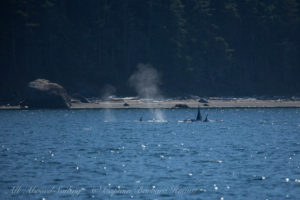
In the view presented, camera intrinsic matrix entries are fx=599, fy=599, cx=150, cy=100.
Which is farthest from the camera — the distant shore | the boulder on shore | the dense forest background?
the dense forest background

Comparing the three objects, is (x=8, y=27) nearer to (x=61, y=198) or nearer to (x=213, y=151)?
(x=213, y=151)

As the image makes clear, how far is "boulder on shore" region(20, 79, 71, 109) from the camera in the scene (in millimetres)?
83875

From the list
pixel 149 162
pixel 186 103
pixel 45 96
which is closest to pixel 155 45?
pixel 186 103

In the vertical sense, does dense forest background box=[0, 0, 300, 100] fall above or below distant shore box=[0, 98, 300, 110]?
above

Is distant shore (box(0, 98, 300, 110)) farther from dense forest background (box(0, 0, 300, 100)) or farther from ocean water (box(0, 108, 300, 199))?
ocean water (box(0, 108, 300, 199))

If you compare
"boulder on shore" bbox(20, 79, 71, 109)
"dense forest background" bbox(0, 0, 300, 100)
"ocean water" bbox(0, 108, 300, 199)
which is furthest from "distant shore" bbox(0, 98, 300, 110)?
"ocean water" bbox(0, 108, 300, 199)

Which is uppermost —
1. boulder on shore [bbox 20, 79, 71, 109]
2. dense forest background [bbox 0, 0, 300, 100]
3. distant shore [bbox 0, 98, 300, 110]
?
dense forest background [bbox 0, 0, 300, 100]

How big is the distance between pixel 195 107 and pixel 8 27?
34.3 metres

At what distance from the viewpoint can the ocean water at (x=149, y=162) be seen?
26.0 m

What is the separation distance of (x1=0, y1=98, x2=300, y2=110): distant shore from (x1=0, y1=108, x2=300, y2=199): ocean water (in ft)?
89.4

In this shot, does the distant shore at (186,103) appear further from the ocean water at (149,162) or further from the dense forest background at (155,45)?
the ocean water at (149,162)

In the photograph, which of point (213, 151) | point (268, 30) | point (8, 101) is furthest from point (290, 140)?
point (268, 30)

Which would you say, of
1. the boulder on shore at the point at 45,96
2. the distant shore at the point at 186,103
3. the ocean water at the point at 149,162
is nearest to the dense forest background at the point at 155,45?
the distant shore at the point at 186,103

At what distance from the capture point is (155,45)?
108 meters
